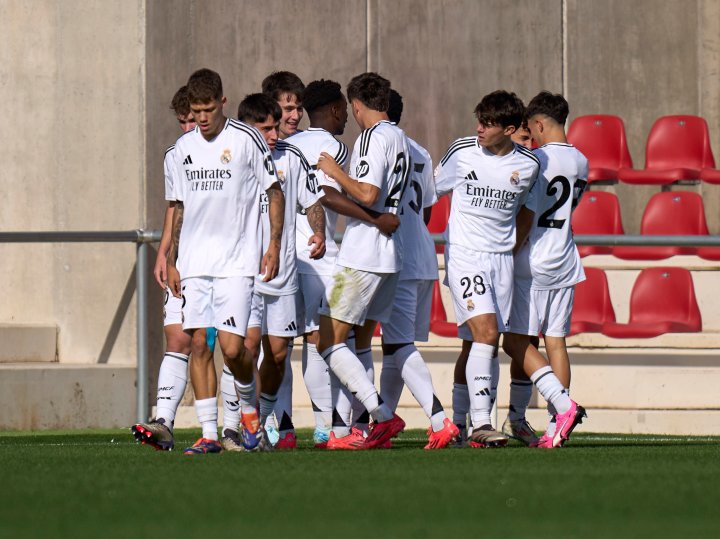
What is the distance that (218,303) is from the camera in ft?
22.0

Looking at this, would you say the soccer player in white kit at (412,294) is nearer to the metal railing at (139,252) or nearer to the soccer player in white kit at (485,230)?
the soccer player in white kit at (485,230)

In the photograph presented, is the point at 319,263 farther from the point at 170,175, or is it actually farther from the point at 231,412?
the point at 170,175

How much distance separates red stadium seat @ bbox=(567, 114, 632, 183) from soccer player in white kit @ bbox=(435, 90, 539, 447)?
5.83 m

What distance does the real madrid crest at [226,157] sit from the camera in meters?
6.76

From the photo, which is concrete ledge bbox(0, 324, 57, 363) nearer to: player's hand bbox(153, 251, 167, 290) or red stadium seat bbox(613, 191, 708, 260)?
player's hand bbox(153, 251, 167, 290)

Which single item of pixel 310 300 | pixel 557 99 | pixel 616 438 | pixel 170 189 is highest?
pixel 557 99

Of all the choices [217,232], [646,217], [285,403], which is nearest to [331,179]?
[217,232]

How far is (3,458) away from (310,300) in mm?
2097

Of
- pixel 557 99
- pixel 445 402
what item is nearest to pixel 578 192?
pixel 557 99

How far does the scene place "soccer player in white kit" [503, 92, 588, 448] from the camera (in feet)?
26.0

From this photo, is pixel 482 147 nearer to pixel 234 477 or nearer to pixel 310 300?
pixel 310 300

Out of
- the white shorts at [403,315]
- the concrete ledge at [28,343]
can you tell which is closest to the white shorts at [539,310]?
the white shorts at [403,315]

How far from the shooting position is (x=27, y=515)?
Result: 4488 mm

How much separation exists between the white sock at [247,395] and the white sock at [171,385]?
13.7 inches
